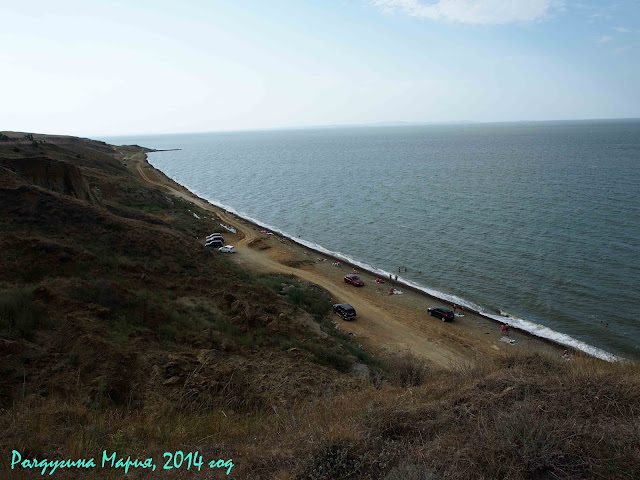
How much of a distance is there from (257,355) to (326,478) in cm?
858

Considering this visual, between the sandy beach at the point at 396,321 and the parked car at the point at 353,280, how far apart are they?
1.37 feet

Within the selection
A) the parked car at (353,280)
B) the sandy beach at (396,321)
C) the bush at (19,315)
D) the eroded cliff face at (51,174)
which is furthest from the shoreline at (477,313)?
the eroded cliff face at (51,174)

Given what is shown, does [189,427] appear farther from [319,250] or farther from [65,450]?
[319,250]

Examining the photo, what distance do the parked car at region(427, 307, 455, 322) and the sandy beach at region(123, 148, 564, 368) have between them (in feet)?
1.37

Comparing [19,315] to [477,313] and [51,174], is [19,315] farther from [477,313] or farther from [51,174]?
[477,313]

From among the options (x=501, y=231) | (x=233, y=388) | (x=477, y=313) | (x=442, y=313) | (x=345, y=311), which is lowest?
(x=477, y=313)

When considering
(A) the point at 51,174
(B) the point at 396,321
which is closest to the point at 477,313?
(B) the point at 396,321

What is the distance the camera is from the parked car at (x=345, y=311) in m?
26.0

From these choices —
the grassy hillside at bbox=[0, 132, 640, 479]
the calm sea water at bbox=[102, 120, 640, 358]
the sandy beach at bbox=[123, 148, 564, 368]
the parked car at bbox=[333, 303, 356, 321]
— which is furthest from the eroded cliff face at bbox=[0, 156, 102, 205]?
the calm sea water at bbox=[102, 120, 640, 358]

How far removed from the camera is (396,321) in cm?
2700

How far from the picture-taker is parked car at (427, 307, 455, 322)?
90.7ft

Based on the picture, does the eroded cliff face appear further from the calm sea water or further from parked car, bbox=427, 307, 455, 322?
parked car, bbox=427, 307, 455, 322

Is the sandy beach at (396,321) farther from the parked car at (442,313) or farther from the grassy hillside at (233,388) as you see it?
the grassy hillside at (233,388)

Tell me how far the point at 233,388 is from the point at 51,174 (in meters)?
25.0
